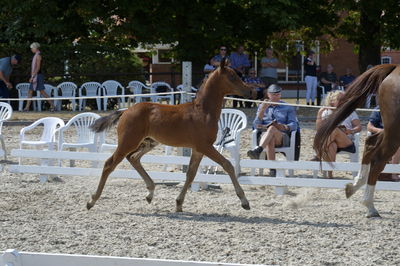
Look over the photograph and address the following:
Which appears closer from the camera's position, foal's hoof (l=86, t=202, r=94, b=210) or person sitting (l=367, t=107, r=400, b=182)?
foal's hoof (l=86, t=202, r=94, b=210)

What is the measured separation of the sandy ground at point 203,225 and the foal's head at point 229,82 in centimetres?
133

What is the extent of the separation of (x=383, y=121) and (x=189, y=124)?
2.07 metres

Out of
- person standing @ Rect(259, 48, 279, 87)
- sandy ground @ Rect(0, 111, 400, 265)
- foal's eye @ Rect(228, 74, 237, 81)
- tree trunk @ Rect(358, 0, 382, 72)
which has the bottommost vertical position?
sandy ground @ Rect(0, 111, 400, 265)

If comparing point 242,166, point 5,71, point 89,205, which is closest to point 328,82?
point 5,71

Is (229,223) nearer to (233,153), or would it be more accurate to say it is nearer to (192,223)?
(192,223)

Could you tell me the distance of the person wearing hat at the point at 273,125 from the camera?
9.60 m

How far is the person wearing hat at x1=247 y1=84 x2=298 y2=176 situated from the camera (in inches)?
378

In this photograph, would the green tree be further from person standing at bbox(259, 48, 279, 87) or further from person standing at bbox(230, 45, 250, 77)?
person standing at bbox(230, 45, 250, 77)

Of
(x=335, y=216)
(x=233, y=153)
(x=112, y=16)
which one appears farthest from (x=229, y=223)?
(x=112, y=16)

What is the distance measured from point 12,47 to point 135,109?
14.2 metres

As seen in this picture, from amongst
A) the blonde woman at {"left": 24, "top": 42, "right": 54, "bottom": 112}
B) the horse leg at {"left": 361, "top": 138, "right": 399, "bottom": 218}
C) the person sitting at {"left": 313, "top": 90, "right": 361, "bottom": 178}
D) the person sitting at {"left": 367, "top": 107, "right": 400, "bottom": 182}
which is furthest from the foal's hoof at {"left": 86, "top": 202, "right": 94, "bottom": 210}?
the blonde woman at {"left": 24, "top": 42, "right": 54, "bottom": 112}

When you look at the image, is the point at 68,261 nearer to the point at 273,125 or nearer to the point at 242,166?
the point at 242,166

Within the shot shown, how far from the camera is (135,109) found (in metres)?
7.87

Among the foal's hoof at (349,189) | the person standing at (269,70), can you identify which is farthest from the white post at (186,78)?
the person standing at (269,70)
